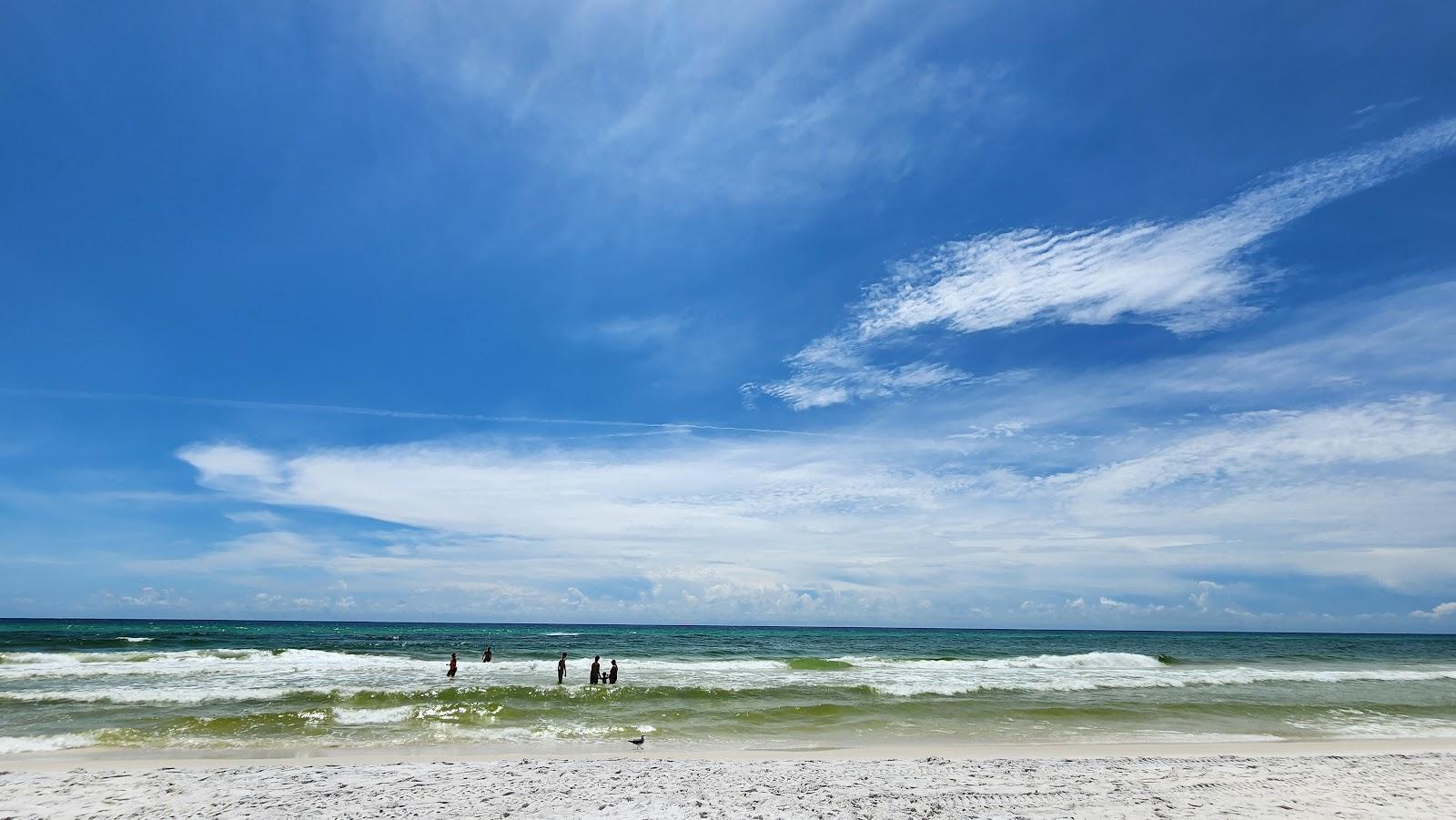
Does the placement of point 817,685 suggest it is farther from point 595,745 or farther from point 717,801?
point 717,801

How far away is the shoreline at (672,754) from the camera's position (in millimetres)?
13721

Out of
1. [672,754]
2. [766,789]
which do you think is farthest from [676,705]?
[766,789]

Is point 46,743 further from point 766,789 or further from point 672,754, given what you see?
point 766,789

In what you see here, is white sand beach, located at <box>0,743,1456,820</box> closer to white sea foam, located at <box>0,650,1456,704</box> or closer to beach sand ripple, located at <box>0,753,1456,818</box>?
beach sand ripple, located at <box>0,753,1456,818</box>

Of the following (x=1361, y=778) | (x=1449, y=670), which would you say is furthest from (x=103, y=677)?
(x=1449, y=670)

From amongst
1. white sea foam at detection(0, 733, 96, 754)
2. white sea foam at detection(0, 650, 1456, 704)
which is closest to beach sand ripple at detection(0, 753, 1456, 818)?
white sea foam at detection(0, 733, 96, 754)

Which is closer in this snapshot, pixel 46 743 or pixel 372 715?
pixel 46 743

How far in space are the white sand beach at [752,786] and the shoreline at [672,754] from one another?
0.48 feet

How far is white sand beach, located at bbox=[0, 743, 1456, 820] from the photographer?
10.1m

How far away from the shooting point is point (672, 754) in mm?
15016

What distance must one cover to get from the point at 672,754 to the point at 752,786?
401cm

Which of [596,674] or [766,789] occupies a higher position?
[766,789]

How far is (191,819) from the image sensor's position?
9.71 m

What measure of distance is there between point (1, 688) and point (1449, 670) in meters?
69.5
